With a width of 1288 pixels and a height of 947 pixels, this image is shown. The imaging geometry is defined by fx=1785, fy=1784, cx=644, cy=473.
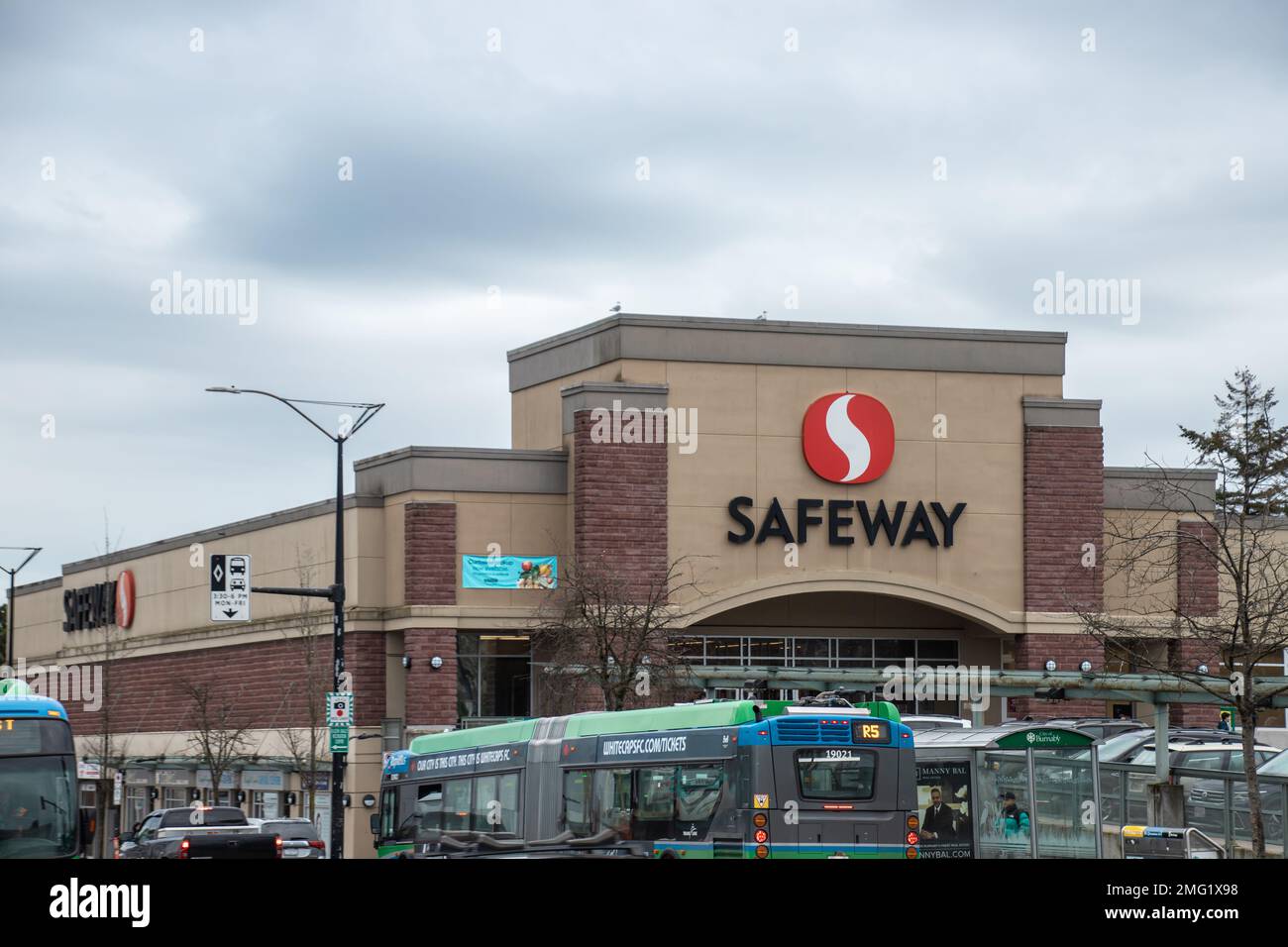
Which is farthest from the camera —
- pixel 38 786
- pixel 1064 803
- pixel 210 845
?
pixel 1064 803

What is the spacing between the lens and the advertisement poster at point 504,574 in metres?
47.8

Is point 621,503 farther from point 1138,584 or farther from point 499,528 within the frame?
point 1138,584

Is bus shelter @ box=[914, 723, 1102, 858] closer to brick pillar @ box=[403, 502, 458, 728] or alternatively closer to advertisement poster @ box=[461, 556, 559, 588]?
advertisement poster @ box=[461, 556, 559, 588]

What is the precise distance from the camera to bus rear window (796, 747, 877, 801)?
23.1 meters

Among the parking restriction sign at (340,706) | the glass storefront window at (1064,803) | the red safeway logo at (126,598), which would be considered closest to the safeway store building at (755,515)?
the parking restriction sign at (340,706)

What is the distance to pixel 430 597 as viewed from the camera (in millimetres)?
47250

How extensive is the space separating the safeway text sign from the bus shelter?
62.2 feet

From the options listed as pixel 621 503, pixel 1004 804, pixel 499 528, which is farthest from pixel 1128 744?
pixel 499 528

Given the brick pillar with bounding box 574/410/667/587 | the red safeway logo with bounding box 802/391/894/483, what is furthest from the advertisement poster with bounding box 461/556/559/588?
the red safeway logo with bounding box 802/391/894/483

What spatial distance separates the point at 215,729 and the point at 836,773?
3681 centimetres

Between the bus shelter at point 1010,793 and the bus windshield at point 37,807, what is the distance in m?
13.8

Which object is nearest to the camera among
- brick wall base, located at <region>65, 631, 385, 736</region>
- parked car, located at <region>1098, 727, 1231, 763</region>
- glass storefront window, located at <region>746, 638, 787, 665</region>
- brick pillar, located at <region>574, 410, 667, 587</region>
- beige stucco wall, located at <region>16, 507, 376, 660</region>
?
parked car, located at <region>1098, 727, 1231, 763</region>
